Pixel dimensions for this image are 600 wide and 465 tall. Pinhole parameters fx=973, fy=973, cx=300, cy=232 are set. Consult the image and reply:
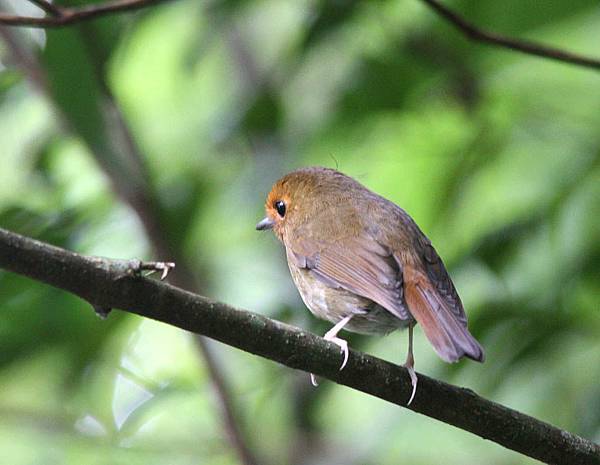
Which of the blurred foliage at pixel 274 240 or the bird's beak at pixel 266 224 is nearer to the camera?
the blurred foliage at pixel 274 240

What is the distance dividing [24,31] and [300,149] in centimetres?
164

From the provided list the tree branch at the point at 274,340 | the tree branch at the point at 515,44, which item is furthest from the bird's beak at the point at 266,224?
the tree branch at the point at 274,340

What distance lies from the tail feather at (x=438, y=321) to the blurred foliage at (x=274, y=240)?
0.66m

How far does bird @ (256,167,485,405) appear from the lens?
10.8 ft

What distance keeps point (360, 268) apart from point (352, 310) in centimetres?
16

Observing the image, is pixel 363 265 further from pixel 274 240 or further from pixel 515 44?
pixel 274 240

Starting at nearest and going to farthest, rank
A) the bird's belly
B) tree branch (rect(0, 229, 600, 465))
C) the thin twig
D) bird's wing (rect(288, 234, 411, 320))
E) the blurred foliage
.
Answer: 1. tree branch (rect(0, 229, 600, 465))
2. the thin twig
3. bird's wing (rect(288, 234, 411, 320))
4. the bird's belly
5. the blurred foliage

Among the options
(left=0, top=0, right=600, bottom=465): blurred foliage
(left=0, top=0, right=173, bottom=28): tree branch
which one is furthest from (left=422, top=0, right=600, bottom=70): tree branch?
(left=0, top=0, right=173, bottom=28): tree branch

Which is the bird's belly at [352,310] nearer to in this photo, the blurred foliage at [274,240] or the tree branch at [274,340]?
the blurred foliage at [274,240]

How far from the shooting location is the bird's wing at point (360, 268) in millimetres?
3406

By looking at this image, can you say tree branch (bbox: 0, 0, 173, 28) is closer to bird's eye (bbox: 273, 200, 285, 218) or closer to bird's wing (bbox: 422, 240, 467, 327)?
bird's eye (bbox: 273, 200, 285, 218)

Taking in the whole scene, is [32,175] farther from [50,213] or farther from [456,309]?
[456,309]

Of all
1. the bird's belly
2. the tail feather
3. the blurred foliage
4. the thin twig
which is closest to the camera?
the tail feather

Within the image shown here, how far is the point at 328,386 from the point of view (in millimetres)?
4371
